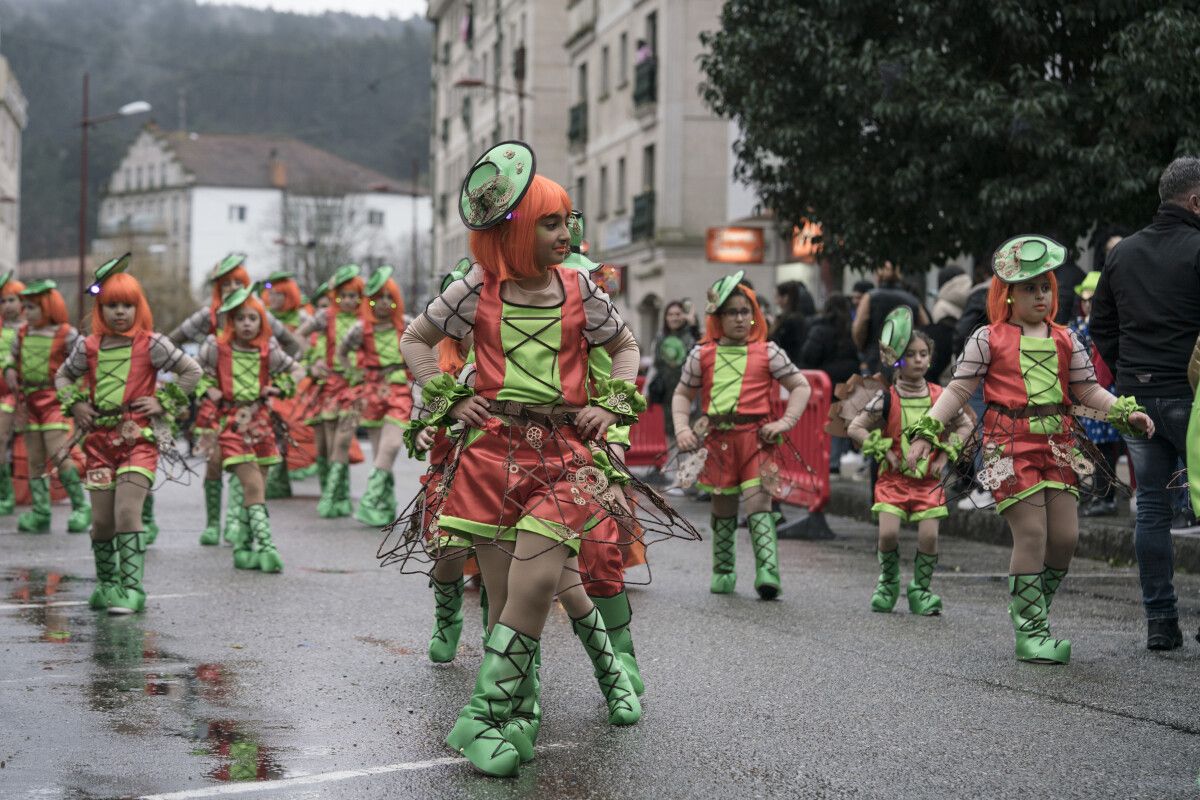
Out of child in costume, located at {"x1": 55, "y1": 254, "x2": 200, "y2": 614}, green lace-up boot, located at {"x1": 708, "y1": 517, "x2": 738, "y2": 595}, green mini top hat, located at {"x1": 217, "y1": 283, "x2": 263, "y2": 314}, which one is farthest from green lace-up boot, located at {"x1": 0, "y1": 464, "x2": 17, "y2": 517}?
green lace-up boot, located at {"x1": 708, "y1": 517, "x2": 738, "y2": 595}

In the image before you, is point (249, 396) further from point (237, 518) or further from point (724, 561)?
point (724, 561)

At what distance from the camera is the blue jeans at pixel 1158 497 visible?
26.9 ft

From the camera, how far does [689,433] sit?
9.99m

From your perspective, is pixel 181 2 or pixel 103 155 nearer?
pixel 103 155

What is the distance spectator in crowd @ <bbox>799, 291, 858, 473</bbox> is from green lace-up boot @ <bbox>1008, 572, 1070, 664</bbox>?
891 centimetres

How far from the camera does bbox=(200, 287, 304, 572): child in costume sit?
11493 millimetres

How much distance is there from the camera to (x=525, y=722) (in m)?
5.82

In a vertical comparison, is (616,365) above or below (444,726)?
above

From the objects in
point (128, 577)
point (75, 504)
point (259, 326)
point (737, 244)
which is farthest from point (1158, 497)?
point (737, 244)

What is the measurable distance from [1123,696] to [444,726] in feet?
8.52

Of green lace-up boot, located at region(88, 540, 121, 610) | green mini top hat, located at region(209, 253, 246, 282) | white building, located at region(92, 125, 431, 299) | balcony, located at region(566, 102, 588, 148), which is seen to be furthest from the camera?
white building, located at region(92, 125, 431, 299)

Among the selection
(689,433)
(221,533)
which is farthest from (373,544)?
(689,433)

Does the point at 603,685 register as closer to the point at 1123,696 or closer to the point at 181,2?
the point at 1123,696

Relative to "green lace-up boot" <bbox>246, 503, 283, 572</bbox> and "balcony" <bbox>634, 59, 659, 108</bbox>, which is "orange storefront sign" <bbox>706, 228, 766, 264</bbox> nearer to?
"balcony" <bbox>634, 59, 659, 108</bbox>
